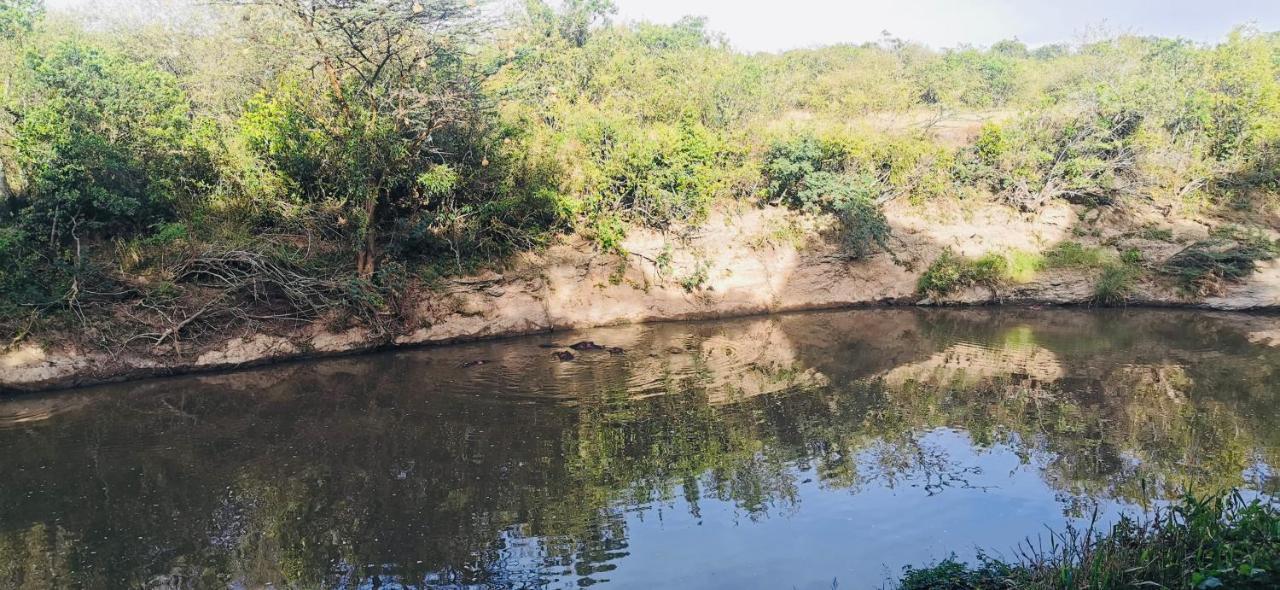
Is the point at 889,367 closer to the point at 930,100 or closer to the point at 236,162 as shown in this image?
the point at 236,162

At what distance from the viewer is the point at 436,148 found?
1708 cm

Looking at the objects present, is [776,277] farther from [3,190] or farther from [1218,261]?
[3,190]

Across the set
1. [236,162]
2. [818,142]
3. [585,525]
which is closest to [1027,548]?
Result: [585,525]

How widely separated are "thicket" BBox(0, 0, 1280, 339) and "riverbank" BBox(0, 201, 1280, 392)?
49 cm

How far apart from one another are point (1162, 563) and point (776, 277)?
14.8 meters

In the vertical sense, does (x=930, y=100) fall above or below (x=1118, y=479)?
above

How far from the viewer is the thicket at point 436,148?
50.3 ft

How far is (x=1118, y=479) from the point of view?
8.89m

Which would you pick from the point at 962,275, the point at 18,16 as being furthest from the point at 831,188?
the point at 18,16

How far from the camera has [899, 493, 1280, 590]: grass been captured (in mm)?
4652

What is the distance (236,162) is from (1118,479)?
16933 millimetres

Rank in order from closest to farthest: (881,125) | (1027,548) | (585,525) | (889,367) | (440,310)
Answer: (1027,548) < (585,525) < (889,367) < (440,310) < (881,125)

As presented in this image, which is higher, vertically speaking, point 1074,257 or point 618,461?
point 1074,257

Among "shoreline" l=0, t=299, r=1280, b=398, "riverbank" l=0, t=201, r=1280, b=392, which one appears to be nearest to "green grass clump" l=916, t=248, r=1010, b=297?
"riverbank" l=0, t=201, r=1280, b=392
